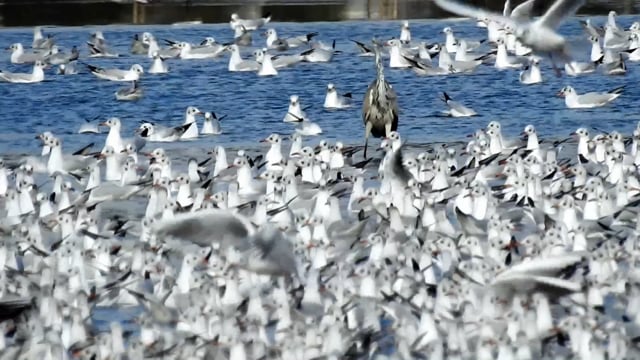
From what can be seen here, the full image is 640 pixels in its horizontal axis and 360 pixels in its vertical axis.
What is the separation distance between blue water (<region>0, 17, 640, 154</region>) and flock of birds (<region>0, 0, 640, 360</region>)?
10.8 ft

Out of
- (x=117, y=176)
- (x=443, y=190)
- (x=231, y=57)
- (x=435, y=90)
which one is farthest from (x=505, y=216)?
(x=231, y=57)

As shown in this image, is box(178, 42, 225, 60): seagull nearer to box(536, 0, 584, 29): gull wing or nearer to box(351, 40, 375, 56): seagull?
box(351, 40, 375, 56): seagull

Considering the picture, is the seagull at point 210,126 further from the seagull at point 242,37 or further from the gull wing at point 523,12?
the seagull at point 242,37

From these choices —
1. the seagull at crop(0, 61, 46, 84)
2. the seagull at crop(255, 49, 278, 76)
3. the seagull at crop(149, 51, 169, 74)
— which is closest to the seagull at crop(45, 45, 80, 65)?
the seagull at crop(0, 61, 46, 84)

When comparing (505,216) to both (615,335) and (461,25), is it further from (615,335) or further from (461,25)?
(461,25)

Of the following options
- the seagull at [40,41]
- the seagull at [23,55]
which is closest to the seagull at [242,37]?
the seagull at [40,41]

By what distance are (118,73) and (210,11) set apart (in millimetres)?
10094

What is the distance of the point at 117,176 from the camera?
17.0m

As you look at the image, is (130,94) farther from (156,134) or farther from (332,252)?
(332,252)

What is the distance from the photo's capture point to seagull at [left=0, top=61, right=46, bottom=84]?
26.7 m

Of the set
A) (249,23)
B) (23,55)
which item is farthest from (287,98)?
(249,23)

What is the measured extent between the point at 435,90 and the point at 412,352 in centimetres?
1500

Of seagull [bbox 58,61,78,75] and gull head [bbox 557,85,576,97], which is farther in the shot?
seagull [bbox 58,61,78,75]

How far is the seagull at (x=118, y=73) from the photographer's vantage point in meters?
25.7
